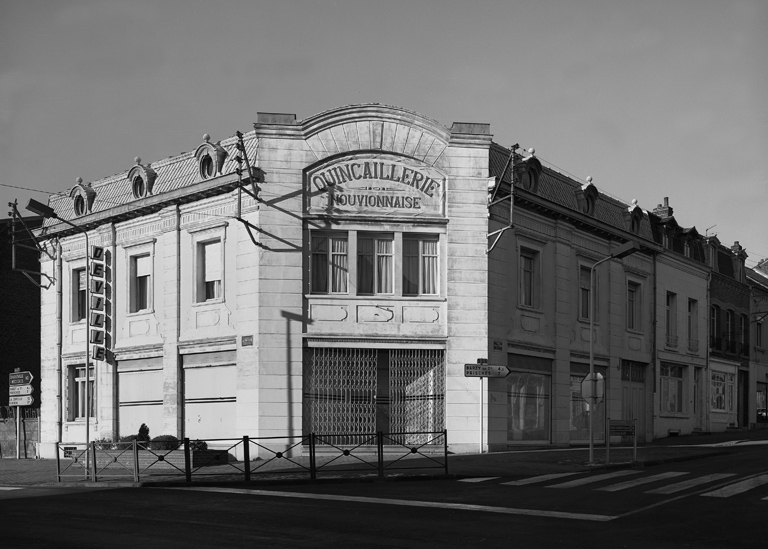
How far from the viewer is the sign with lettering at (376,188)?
29.0m

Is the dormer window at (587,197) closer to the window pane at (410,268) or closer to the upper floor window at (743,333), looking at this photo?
the window pane at (410,268)

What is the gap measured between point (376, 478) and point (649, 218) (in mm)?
23230

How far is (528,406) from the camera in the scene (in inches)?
1260

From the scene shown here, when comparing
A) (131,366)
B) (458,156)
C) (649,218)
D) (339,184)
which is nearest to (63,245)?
(131,366)

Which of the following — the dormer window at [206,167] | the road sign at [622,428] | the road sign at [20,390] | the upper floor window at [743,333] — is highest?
the dormer window at [206,167]

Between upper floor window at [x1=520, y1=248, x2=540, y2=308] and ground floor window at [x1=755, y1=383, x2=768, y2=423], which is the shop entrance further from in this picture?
ground floor window at [x1=755, y1=383, x2=768, y2=423]

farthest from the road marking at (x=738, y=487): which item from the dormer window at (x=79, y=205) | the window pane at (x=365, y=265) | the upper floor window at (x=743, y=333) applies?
the upper floor window at (x=743, y=333)

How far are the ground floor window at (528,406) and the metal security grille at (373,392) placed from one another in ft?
9.98

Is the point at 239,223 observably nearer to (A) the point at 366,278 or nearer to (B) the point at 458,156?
(A) the point at 366,278

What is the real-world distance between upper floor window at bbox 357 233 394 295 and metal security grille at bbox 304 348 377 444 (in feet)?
6.29

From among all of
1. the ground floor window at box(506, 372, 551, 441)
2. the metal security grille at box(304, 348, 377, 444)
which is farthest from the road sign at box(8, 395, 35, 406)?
the ground floor window at box(506, 372, 551, 441)

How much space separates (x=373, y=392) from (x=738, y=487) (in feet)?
40.7

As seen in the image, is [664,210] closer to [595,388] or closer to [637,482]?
[595,388]

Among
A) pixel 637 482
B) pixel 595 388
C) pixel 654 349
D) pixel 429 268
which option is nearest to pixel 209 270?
pixel 429 268
